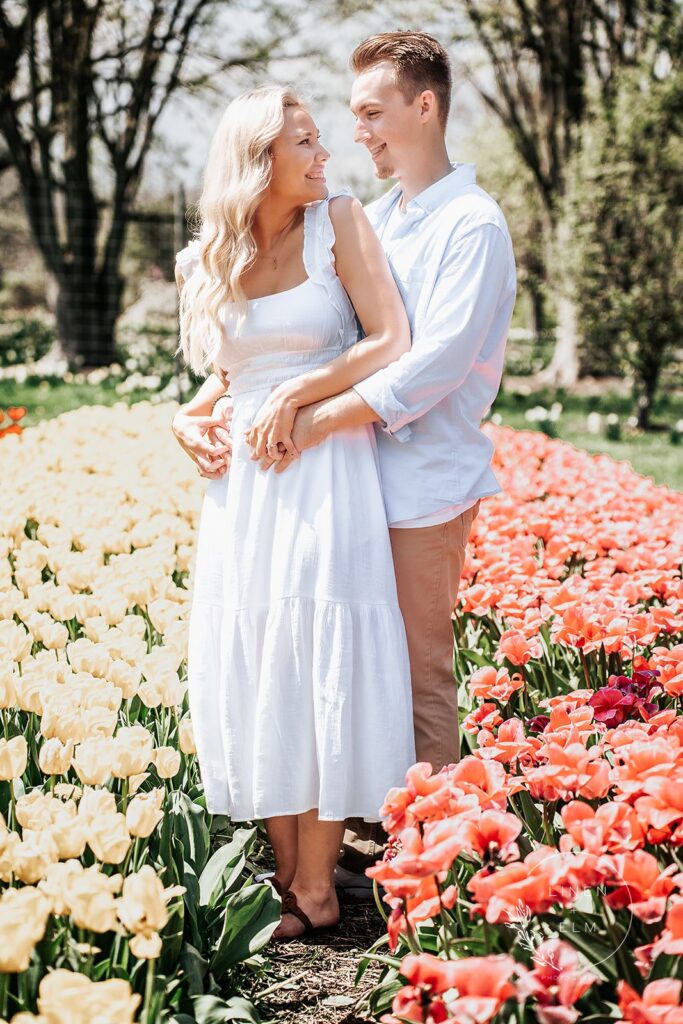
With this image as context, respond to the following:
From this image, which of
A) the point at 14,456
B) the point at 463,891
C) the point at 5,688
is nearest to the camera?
the point at 463,891

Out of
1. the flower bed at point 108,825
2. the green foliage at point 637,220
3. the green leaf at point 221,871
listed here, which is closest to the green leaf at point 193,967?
the flower bed at point 108,825

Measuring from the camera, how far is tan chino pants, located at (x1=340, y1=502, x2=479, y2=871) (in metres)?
2.42

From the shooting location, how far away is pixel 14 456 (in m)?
5.29

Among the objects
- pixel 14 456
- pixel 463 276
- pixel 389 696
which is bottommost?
pixel 389 696

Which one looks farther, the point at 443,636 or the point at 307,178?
the point at 443,636

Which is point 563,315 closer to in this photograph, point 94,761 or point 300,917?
point 300,917

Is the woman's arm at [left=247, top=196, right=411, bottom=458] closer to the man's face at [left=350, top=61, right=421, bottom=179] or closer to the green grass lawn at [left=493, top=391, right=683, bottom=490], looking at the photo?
the man's face at [left=350, top=61, right=421, bottom=179]

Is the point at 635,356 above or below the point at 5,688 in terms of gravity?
above

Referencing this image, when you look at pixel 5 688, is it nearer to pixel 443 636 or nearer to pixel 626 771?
pixel 443 636

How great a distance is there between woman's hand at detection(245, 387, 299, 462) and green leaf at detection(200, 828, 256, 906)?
2.60 feet

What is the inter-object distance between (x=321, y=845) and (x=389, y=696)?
0.37 m

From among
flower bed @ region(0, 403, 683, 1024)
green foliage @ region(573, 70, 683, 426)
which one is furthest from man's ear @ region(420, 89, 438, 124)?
green foliage @ region(573, 70, 683, 426)

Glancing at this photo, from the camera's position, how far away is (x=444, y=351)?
2.23 metres

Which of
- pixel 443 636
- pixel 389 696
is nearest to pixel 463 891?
pixel 389 696
